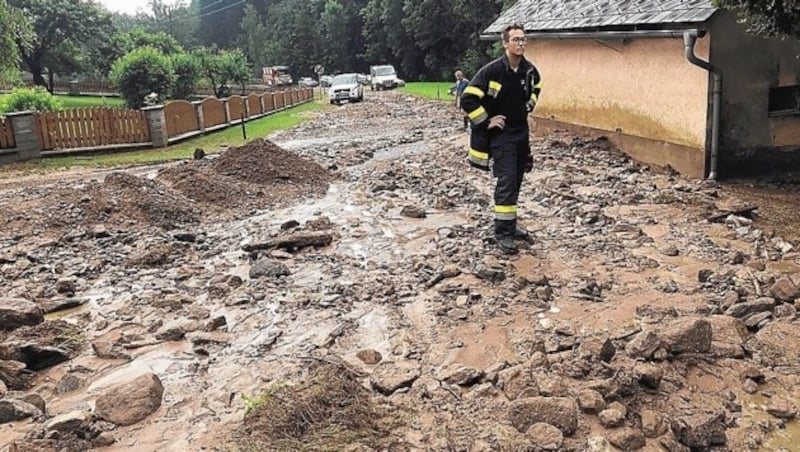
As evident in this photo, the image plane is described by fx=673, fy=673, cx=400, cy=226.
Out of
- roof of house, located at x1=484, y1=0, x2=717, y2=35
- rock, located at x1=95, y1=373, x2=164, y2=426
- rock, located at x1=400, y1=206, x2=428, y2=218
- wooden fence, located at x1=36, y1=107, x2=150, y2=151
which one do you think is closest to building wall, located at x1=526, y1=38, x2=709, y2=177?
roof of house, located at x1=484, y1=0, x2=717, y2=35

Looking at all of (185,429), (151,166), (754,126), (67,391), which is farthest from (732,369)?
(151,166)

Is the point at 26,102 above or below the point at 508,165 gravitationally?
above

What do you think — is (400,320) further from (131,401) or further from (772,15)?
(772,15)

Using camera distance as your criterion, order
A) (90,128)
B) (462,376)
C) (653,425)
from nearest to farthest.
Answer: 1. (653,425)
2. (462,376)
3. (90,128)

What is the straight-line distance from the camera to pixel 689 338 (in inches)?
185

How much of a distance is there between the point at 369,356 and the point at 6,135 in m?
15.9

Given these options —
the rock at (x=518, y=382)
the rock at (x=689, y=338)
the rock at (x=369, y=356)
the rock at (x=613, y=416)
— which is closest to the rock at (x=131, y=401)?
the rock at (x=369, y=356)

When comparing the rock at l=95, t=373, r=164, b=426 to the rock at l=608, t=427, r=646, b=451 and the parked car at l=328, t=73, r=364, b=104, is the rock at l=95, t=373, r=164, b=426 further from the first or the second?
the parked car at l=328, t=73, r=364, b=104

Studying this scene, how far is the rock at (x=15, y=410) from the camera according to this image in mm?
4273

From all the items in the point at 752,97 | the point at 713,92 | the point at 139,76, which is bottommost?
the point at 752,97

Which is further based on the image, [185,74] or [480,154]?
[185,74]

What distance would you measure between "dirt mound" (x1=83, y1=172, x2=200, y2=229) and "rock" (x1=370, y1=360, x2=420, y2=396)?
19.3 feet

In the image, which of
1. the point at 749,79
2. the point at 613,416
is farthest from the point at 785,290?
the point at 749,79

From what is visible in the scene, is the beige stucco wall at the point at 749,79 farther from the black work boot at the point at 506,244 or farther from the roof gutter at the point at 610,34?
the black work boot at the point at 506,244
